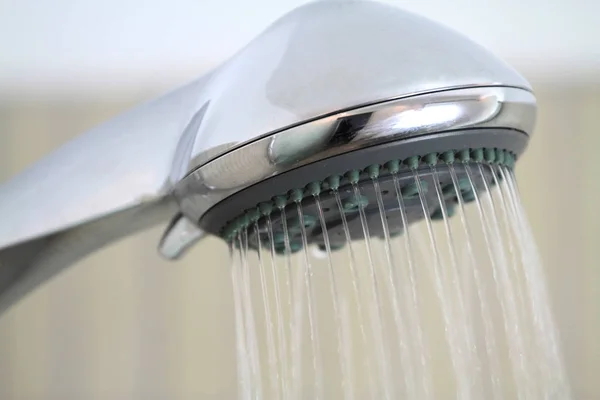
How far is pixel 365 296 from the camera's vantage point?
0.36 metres

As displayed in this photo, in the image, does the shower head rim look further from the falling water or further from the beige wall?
the beige wall

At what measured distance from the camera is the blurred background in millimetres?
666

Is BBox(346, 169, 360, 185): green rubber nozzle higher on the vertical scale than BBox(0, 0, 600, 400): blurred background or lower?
lower

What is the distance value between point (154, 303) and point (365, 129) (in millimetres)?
504

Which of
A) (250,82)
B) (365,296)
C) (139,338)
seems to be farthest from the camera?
(139,338)

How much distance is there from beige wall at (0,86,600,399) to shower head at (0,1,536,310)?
1.27ft

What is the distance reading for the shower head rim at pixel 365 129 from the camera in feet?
0.73

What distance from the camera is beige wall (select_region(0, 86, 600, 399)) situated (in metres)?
0.66

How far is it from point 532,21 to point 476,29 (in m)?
0.06

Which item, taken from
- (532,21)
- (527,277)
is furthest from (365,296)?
(532,21)

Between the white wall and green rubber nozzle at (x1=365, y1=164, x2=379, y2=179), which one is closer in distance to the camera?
green rubber nozzle at (x1=365, y1=164, x2=379, y2=179)

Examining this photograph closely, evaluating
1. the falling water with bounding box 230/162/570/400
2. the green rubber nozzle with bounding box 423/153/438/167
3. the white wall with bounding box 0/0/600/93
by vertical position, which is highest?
the white wall with bounding box 0/0/600/93

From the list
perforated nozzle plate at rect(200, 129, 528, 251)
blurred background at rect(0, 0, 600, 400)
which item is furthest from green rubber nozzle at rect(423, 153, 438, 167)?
blurred background at rect(0, 0, 600, 400)

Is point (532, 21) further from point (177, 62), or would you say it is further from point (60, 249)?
point (60, 249)
